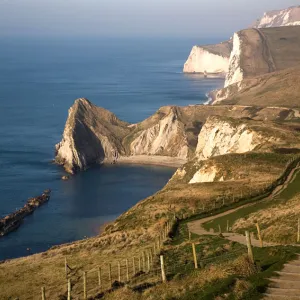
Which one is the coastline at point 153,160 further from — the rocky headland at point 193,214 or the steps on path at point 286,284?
the steps on path at point 286,284

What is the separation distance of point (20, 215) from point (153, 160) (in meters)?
54.6

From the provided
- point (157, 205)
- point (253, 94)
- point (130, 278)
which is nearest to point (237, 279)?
point (130, 278)

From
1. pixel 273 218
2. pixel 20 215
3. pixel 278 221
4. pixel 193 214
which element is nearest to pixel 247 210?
pixel 193 214

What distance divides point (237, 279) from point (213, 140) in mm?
79876

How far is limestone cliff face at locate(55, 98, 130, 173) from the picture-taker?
446 feet

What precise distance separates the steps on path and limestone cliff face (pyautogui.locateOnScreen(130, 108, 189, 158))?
123 meters

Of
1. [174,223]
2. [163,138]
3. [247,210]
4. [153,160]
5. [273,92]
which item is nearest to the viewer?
[174,223]

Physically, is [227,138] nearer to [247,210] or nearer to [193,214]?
[193,214]

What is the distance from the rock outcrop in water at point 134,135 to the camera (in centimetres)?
13825

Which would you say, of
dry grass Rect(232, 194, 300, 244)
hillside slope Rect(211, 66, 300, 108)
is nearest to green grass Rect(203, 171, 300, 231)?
dry grass Rect(232, 194, 300, 244)

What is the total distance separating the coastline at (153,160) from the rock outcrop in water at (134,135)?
245mm

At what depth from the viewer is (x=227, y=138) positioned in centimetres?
9381

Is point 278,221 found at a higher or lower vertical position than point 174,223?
higher

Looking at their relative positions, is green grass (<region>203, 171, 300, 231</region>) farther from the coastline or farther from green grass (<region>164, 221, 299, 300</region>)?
the coastline
